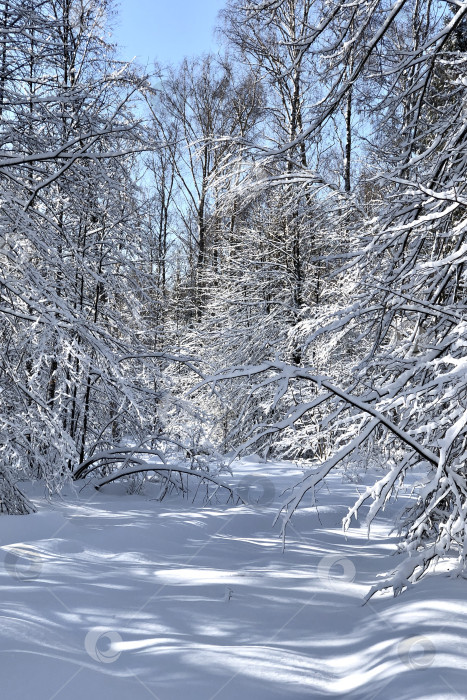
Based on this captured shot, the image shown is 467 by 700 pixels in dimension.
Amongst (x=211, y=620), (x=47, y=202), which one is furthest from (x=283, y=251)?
(x=211, y=620)

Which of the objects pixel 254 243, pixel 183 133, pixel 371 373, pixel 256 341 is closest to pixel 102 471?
pixel 371 373

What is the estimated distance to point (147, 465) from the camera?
556 cm

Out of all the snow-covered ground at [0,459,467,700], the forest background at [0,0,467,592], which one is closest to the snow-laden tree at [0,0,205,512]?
the forest background at [0,0,467,592]

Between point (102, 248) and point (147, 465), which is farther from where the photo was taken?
point (102, 248)

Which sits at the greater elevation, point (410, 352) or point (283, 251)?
point (283, 251)

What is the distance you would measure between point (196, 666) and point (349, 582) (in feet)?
3.76

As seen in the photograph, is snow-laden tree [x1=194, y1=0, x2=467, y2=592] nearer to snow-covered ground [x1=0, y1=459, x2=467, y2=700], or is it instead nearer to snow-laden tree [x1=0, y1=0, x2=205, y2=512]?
snow-covered ground [x1=0, y1=459, x2=467, y2=700]

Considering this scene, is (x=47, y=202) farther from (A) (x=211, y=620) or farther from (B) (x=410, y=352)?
(A) (x=211, y=620)

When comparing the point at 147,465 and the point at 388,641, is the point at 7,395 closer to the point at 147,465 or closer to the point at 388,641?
the point at 147,465

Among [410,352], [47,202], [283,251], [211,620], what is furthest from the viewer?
[283,251]

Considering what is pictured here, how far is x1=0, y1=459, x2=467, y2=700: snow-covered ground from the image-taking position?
1.80 m

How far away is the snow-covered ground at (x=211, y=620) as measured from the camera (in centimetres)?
180

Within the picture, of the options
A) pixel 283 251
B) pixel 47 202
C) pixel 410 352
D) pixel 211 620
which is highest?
pixel 283 251

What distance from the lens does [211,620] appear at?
2.28 m
